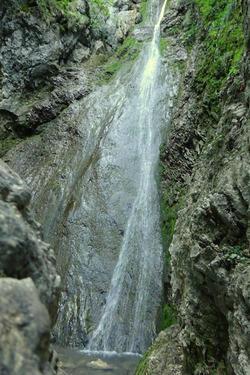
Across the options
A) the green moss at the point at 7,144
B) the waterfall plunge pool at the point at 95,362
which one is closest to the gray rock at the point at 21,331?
the waterfall plunge pool at the point at 95,362

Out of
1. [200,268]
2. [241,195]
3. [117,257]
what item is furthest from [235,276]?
[117,257]

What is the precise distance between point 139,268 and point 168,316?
205cm

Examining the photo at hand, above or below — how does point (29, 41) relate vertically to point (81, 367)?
above

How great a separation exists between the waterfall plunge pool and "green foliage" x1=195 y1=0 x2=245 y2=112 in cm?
722

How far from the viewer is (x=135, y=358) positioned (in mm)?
8492

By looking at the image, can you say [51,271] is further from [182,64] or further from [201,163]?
[182,64]

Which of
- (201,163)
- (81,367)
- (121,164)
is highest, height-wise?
(121,164)

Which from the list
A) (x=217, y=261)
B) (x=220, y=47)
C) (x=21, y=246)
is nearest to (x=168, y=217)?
(x=220, y=47)

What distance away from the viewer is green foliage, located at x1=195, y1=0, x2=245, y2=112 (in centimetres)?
832

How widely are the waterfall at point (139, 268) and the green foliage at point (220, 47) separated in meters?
4.04

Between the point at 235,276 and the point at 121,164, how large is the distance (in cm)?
1112

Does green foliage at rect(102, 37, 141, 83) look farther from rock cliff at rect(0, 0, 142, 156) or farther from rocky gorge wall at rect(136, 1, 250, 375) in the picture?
rocky gorge wall at rect(136, 1, 250, 375)

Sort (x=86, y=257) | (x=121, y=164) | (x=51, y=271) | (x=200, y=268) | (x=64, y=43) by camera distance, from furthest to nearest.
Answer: (x=64, y=43), (x=121, y=164), (x=86, y=257), (x=200, y=268), (x=51, y=271)

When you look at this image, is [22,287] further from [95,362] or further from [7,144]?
[7,144]
